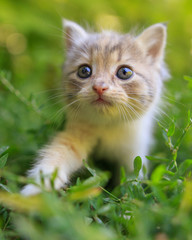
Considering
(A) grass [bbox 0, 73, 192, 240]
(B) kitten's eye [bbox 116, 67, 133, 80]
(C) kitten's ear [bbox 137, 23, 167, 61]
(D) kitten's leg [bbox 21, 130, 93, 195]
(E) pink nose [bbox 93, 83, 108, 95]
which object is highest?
(C) kitten's ear [bbox 137, 23, 167, 61]

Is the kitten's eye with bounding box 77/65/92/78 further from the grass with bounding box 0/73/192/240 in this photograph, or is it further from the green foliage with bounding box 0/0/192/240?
the grass with bounding box 0/73/192/240

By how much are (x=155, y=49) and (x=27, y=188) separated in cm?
176

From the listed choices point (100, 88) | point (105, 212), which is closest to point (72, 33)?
point (100, 88)

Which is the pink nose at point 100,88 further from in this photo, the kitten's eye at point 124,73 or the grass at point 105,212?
the grass at point 105,212

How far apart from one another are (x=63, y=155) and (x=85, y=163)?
0.65 metres

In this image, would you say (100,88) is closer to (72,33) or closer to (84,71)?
(84,71)

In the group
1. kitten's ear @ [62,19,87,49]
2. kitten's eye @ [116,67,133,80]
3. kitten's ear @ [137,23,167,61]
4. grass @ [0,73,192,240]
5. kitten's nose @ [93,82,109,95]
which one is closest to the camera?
grass @ [0,73,192,240]

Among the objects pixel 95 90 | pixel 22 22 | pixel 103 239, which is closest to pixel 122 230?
pixel 103 239

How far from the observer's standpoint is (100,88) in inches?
80.4

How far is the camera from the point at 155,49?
267 cm

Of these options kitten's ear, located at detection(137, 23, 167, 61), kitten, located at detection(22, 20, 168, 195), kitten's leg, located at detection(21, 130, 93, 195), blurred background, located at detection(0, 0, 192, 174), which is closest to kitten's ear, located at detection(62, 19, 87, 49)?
kitten, located at detection(22, 20, 168, 195)

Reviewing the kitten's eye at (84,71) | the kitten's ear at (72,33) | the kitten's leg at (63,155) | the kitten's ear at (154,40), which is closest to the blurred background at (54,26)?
the kitten's ear at (72,33)

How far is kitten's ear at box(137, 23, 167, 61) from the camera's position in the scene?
2574 mm

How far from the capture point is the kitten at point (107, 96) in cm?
213
